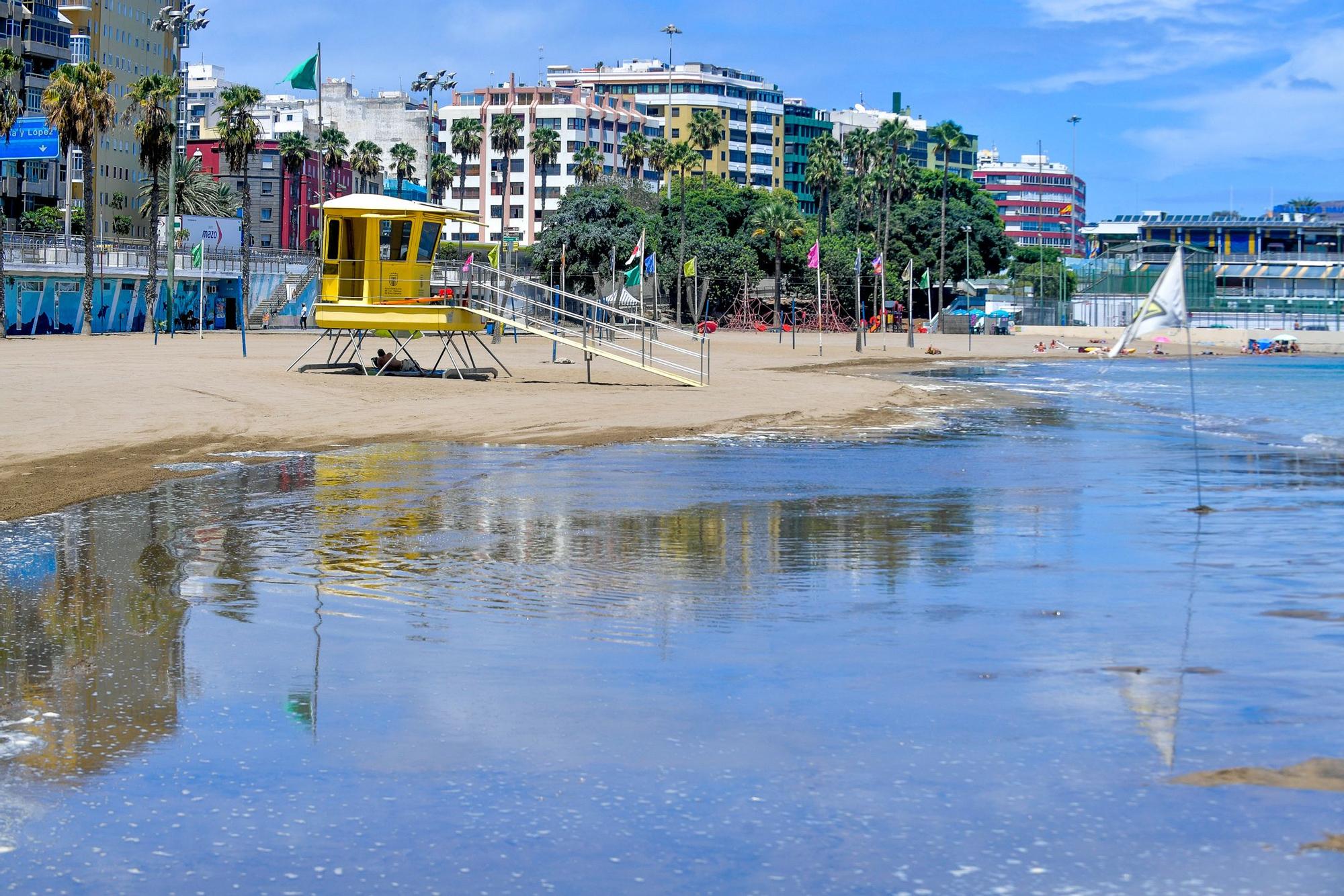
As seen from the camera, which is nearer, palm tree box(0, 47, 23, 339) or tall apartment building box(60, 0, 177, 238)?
palm tree box(0, 47, 23, 339)

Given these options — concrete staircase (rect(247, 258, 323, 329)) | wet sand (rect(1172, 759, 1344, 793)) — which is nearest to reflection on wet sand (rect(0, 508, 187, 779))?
wet sand (rect(1172, 759, 1344, 793))

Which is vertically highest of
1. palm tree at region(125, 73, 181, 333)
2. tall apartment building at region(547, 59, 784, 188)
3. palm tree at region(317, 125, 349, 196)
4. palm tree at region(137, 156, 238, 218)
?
tall apartment building at region(547, 59, 784, 188)

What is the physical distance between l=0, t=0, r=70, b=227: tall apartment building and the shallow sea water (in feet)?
318

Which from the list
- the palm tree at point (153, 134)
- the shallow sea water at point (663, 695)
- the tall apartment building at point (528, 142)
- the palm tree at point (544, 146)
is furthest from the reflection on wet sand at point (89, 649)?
the tall apartment building at point (528, 142)

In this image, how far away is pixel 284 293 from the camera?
8794cm

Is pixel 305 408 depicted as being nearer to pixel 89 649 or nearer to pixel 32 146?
pixel 89 649

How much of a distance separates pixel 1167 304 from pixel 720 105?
177m

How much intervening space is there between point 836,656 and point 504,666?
188 centimetres

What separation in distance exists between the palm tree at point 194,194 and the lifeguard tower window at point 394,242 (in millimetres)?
72024

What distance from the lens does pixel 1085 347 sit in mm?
87625

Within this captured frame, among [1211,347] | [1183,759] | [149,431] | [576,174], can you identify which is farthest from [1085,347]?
[1183,759]

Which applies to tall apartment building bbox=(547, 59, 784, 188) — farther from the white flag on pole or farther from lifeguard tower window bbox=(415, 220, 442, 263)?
the white flag on pole

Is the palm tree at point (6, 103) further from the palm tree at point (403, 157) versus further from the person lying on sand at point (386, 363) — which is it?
the palm tree at point (403, 157)

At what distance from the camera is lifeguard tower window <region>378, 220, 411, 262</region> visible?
126ft
